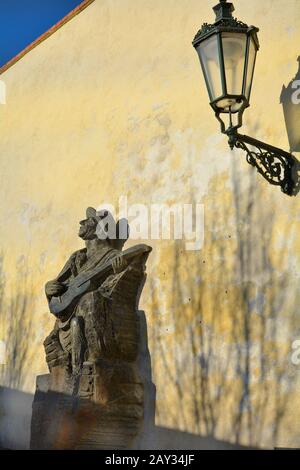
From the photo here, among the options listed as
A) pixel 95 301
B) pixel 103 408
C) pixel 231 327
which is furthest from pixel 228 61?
pixel 103 408

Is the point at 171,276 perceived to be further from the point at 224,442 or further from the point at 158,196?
the point at 224,442

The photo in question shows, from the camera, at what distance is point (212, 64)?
17.7ft

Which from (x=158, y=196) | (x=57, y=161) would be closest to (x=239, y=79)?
(x=158, y=196)

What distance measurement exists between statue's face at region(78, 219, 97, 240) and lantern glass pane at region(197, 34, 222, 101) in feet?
7.54

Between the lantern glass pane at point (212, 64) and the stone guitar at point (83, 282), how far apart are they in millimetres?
1853

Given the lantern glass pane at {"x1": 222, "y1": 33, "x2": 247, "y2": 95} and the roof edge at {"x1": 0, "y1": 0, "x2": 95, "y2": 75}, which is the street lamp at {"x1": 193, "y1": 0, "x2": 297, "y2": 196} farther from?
the roof edge at {"x1": 0, "y1": 0, "x2": 95, "y2": 75}

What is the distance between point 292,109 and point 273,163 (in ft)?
1.40

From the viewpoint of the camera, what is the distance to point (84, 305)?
6.74 metres

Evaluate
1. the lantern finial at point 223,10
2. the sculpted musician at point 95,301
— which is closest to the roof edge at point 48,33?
the sculpted musician at point 95,301

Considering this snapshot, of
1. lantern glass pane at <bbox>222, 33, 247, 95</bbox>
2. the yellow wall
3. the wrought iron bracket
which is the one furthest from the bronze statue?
lantern glass pane at <bbox>222, 33, 247, 95</bbox>

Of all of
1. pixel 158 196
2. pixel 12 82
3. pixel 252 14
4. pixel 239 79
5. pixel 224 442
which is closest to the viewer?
pixel 239 79

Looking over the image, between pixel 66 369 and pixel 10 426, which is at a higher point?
pixel 66 369

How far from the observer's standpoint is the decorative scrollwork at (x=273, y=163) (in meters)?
5.80
